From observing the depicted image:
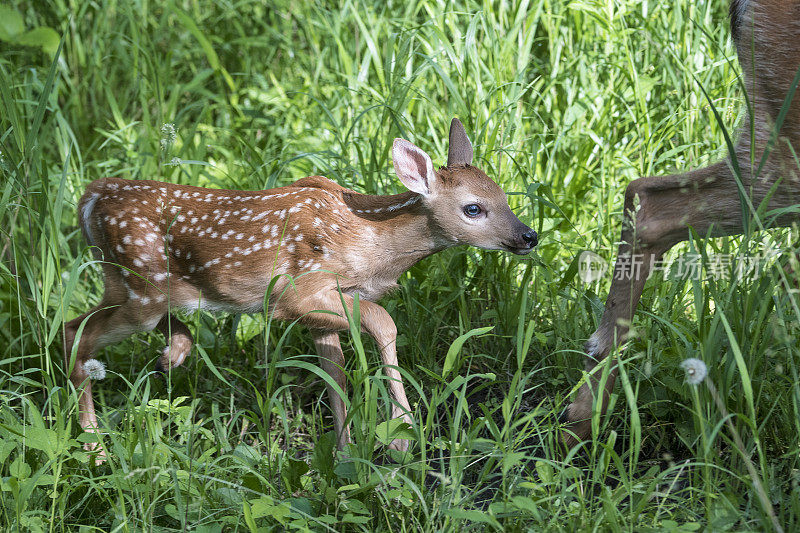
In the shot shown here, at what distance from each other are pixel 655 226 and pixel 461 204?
30.9 inches

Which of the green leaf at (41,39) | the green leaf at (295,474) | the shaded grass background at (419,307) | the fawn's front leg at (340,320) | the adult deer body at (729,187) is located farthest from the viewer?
the green leaf at (41,39)

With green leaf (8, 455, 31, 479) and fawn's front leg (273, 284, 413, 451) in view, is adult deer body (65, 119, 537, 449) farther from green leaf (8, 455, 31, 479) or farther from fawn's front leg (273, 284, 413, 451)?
green leaf (8, 455, 31, 479)

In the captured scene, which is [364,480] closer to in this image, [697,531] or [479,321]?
[697,531]

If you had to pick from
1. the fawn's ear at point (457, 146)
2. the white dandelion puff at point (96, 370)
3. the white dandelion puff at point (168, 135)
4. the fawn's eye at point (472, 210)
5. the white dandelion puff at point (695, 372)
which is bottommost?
the white dandelion puff at point (96, 370)

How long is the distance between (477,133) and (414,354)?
124cm

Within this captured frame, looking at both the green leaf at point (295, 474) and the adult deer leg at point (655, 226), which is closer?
the green leaf at point (295, 474)

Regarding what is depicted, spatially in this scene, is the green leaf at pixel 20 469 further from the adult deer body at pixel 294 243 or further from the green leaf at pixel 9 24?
the green leaf at pixel 9 24

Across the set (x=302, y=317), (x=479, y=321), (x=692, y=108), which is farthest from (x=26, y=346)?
(x=692, y=108)

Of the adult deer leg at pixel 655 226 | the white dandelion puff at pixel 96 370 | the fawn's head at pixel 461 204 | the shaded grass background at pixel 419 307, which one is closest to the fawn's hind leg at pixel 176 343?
the shaded grass background at pixel 419 307

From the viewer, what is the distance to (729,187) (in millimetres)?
3607

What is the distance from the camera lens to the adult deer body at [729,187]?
3498mm

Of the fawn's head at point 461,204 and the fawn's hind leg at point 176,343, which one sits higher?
the fawn's head at point 461,204

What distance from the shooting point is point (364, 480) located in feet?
9.88

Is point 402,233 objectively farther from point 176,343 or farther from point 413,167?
point 176,343
